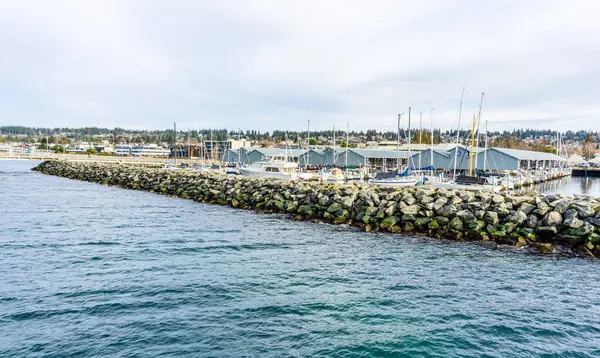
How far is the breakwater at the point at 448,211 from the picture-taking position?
17544mm

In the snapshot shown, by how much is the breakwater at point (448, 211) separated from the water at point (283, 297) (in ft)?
5.62

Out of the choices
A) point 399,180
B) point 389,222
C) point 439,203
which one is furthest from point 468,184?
point 389,222

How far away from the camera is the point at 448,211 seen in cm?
2058

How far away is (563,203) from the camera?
19375 millimetres

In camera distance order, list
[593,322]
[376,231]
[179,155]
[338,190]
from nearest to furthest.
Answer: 1. [593,322]
2. [376,231]
3. [338,190]
4. [179,155]

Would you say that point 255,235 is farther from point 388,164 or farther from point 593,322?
point 388,164

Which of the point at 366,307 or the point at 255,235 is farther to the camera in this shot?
the point at 255,235

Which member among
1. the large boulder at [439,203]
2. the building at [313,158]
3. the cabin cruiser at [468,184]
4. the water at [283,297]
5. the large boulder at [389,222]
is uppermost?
the building at [313,158]

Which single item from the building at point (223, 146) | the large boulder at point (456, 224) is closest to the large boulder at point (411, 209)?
the large boulder at point (456, 224)

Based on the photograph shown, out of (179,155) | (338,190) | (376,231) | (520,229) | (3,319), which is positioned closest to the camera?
(3,319)

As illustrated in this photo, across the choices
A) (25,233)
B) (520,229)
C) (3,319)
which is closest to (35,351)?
(3,319)

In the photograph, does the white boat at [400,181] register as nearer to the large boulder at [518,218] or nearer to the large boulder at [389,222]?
the large boulder at [389,222]

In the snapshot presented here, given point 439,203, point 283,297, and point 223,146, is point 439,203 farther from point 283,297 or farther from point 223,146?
point 223,146

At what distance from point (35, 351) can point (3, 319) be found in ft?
6.91
